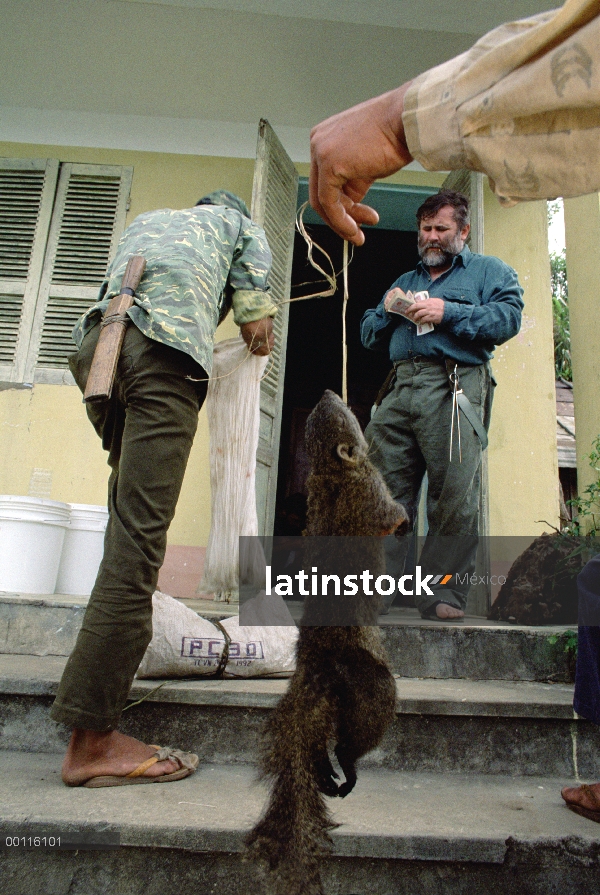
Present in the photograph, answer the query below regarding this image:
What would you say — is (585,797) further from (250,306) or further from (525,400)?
(525,400)

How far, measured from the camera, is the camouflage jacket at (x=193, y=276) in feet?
6.39

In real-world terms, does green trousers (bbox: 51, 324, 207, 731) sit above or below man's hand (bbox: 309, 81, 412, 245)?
Answer: below

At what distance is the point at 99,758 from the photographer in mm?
1830

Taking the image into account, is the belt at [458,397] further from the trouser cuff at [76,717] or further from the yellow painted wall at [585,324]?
the trouser cuff at [76,717]

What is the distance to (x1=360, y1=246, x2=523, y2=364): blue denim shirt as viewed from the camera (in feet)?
10.2

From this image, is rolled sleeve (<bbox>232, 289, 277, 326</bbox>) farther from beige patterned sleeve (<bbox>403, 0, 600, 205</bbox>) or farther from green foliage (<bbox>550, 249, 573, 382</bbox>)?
green foliage (<bbox>550, 249, 573, 382</bbox>)

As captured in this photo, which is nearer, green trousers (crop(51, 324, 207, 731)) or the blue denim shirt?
green trousers (crop(51, 324, 207, 731))

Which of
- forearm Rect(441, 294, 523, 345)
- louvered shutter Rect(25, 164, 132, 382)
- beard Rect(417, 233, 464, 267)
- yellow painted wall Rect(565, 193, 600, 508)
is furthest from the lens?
louvered shutter Rect(25, 164, 132, 382)

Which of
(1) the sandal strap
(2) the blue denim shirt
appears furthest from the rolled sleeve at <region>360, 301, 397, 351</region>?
(1) the sandal strap

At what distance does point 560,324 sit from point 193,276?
10122 mm

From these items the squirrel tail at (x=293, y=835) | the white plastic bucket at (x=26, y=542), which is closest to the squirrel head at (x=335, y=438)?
the squirrel tail at (x=293, y=835)

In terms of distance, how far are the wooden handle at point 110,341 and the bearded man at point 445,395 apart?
157cm

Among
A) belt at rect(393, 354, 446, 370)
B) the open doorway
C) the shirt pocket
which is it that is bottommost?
belt at rect(393, 354, 446, 370)

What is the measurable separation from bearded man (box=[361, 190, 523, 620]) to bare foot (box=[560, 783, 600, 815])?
1.34 m
